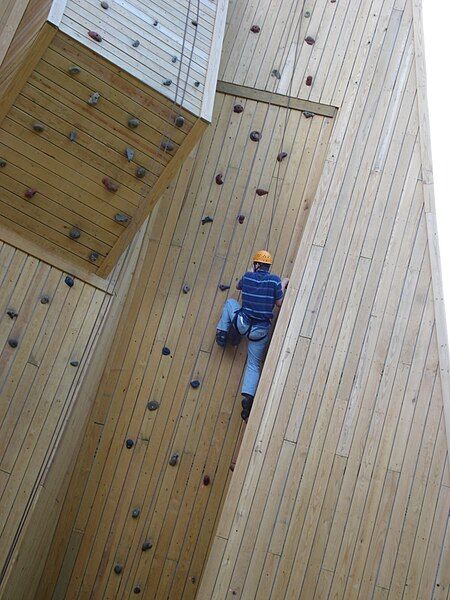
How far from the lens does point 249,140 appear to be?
6480mm

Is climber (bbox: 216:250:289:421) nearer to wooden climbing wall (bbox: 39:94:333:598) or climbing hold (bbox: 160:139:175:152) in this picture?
wooden climbing wall (bbox: 39:94:333:598)

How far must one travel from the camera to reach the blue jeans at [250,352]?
5.86 m

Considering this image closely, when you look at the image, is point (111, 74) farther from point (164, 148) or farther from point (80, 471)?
point (80, 471)

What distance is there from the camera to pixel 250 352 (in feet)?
19.5

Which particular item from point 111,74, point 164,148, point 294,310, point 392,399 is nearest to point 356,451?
point 392,399

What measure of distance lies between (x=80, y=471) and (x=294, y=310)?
1.76 metres

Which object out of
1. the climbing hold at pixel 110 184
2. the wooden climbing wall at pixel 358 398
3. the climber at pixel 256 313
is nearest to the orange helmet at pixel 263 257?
the climber at pixel 256 313

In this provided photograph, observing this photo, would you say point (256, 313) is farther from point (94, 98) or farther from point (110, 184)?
point (94, 98)

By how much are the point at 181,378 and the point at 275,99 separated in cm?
213

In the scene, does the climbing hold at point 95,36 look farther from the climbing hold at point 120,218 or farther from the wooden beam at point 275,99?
the wooden beam at point 275,99

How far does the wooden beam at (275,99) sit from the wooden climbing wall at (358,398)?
0.65 ft

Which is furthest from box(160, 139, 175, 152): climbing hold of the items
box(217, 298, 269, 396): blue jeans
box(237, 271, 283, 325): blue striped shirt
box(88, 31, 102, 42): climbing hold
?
box(217, 298, 269, 396): blue jeans

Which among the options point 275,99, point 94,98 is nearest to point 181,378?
point 94,98

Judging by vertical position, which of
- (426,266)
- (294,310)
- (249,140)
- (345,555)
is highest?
(249,140)
